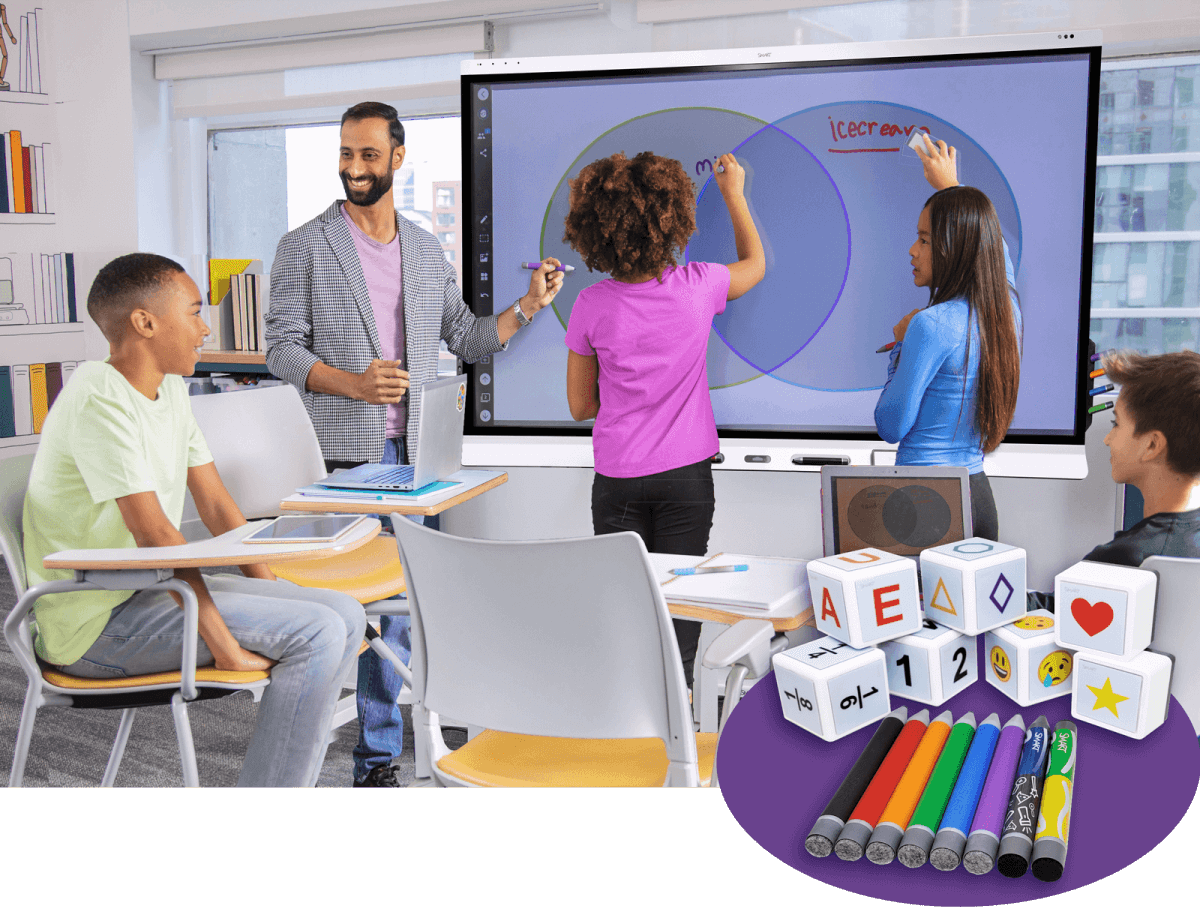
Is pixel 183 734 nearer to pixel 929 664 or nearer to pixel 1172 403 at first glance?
pixel 929 664

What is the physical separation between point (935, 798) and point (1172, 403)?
2.09ft

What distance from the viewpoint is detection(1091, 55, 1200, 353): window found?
1.19 metres

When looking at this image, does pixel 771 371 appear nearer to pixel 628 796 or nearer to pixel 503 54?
pixel 503 54

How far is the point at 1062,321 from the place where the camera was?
4.33ft

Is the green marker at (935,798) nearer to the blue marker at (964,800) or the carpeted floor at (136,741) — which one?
the blue marker at (964,800)

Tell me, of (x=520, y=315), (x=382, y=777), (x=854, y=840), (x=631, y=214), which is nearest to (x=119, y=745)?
(x=382, y=777)

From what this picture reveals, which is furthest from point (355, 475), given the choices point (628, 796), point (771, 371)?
point (628, 796)

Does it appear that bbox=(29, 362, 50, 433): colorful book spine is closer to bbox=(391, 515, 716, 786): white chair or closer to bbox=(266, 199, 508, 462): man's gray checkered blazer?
bbox=(266, 199, 508, 462): man's gray checkered blazer

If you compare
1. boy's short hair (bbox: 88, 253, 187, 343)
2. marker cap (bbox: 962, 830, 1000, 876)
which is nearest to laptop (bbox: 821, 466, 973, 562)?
marker cap (bbox: 962, 830, 1000, 876)

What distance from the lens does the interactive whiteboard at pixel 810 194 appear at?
1311 millimetres

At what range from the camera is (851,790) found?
0.51 m

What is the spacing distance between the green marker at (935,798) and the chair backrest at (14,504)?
4.43 feet

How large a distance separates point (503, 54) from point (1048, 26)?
0.82 meters

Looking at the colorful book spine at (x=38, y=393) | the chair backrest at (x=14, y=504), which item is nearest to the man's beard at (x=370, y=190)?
the colorful book spine at (x=38, y=393)
